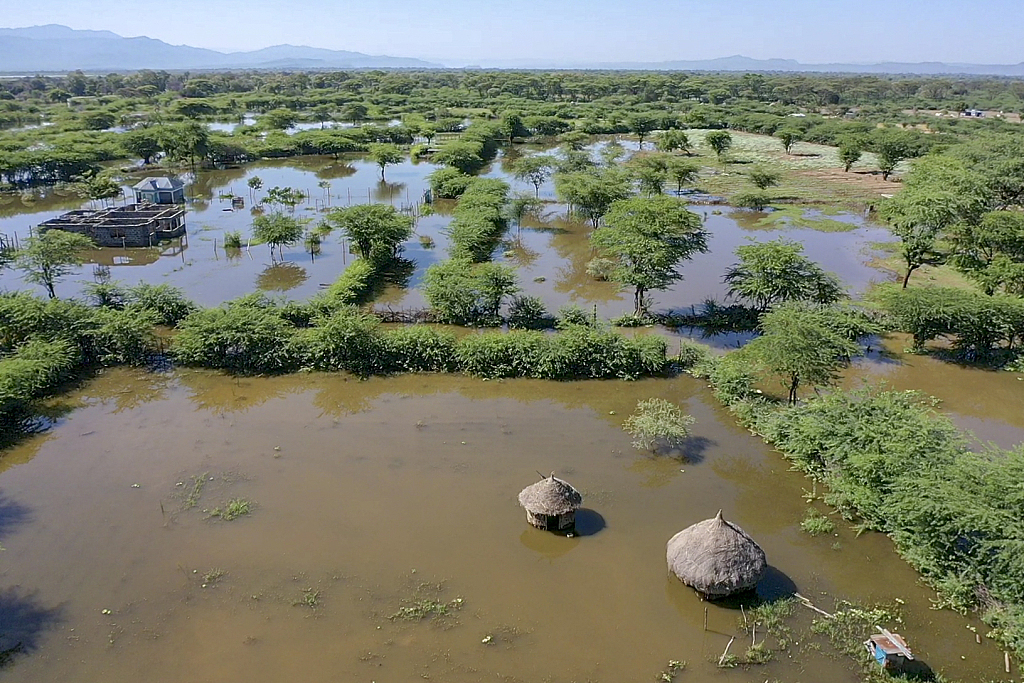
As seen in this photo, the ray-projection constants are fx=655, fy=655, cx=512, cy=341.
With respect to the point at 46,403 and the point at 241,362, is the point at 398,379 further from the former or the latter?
the point at 46,403

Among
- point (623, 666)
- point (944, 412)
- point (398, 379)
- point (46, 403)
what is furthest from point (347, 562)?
point (944, 412)

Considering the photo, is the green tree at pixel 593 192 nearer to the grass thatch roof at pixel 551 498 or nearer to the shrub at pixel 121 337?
the shrub at pixel 121 337

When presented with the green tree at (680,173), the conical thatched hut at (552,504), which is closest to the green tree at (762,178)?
the green tree at (680,173)

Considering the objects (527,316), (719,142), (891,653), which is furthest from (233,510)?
(719,142)

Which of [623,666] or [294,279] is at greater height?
[294,279]

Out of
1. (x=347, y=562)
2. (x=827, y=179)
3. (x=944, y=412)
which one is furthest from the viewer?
(x=827, y=179)

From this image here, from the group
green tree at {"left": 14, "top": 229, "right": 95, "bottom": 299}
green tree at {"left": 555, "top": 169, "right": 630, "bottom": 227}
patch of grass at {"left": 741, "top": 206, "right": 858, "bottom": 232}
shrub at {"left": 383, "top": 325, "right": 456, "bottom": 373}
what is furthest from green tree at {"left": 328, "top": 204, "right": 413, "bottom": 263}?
patch of grass at {"left": 741, "top": 206, "right": 858, "bottom": 232}
